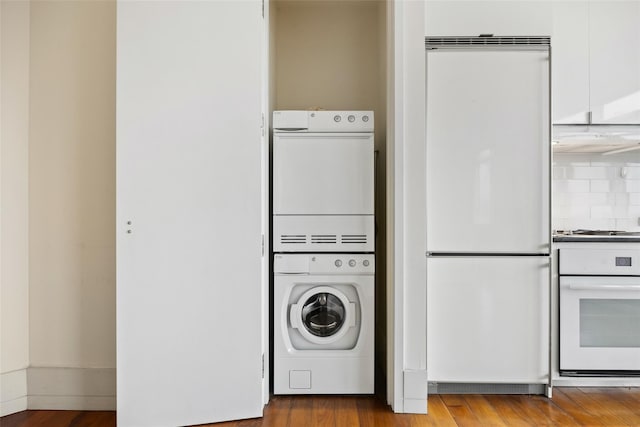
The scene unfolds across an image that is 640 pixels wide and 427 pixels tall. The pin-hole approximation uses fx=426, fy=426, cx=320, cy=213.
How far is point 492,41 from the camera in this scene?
2373mm

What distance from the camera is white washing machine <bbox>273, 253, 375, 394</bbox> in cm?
240

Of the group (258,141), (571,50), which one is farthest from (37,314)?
(571,50)

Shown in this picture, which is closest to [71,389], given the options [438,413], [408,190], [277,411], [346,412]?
[277,411]

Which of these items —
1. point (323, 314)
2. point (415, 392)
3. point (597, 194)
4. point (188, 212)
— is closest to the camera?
point (188, 212)

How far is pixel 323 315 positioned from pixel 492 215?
3.67 ft

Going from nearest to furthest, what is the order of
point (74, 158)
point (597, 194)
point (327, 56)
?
point (74, 158), point (597, 194), point (327, 56)

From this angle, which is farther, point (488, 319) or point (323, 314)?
point (323, 314)

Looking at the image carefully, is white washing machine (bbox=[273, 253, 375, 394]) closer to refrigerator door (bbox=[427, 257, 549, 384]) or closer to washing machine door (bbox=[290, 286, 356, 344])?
washing machine door (bbox=[290, 286, 356, 344])

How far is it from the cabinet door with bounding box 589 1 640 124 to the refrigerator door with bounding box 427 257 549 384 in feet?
3.33

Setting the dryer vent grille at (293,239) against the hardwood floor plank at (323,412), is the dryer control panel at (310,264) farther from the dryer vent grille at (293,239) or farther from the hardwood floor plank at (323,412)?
the hardwood floor plank at (323,412)

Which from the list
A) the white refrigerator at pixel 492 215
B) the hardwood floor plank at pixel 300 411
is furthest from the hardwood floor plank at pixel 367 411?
the white refrigerator at pixel 492 215

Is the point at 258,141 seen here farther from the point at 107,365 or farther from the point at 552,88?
the point at 552,88

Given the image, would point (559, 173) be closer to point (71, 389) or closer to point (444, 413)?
point (444, 413)

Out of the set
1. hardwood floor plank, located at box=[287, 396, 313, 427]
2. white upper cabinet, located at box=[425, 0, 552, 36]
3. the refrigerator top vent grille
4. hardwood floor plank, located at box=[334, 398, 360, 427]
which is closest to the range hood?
the refrigerator top vent grille
